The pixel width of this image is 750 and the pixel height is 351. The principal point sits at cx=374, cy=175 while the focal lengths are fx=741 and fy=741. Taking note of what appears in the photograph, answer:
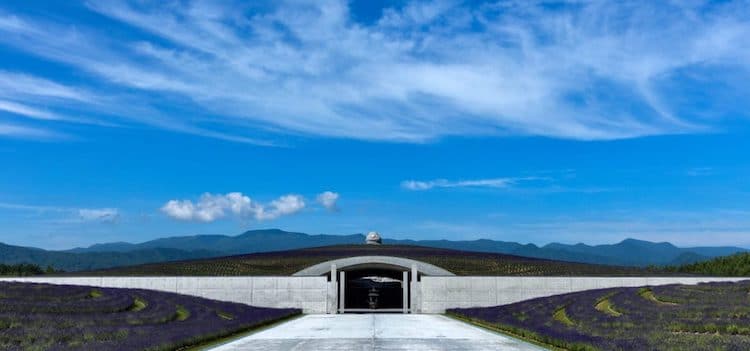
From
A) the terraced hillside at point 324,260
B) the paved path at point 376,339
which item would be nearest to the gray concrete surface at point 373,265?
the terraced hillside at point 324,260

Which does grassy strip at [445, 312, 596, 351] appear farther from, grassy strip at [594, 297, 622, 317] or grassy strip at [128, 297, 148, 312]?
grassy strip at [128, 297, 148, 312]

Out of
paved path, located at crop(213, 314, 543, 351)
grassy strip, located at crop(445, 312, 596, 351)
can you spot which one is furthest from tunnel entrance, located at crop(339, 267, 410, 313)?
paved path, located at crop(213, 314, 543, 351)

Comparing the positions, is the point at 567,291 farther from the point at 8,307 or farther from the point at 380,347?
the point at 8,307

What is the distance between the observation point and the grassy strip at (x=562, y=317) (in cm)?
4172

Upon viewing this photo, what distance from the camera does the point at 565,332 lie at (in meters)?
34.2

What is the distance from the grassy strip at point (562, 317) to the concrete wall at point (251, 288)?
21567mm

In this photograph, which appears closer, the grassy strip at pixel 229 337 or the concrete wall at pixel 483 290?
the grassy strip at pixel 229 337

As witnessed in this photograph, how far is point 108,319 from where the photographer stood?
3806 cm

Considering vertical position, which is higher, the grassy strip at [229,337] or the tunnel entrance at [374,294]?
the tunnel entrance at [374,294]

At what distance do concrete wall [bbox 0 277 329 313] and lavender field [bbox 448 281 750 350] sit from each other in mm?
13791

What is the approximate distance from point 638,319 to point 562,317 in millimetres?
7968

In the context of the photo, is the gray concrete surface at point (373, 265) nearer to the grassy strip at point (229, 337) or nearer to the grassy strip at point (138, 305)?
the grassy strip at point (229, 337)

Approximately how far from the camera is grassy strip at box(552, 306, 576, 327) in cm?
4172

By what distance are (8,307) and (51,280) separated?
94.0 feet
